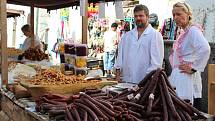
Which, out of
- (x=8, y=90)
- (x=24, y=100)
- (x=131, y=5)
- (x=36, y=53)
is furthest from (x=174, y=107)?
(x=131, y=5)

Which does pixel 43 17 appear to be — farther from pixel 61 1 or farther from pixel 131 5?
pixel 61 1

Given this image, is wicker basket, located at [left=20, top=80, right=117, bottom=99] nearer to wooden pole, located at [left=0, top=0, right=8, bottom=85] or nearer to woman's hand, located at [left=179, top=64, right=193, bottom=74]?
wooden pole, located at [left=0, top=0, right=8, bottom=85]

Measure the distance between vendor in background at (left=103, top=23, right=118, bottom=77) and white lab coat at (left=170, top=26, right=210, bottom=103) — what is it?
8144 millimetres

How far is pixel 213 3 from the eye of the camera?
6676 millimetres

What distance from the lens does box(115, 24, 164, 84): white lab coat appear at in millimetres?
4277

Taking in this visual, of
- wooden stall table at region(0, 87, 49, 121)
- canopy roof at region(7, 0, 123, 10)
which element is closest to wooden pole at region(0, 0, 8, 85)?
wooden stall table at region(0, 87, 49, 121)

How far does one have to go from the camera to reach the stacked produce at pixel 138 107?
2258 millimetres

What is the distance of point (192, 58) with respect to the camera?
4.15m

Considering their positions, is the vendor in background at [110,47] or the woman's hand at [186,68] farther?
the vendor in background at [110,47]

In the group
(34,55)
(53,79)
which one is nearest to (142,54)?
(53,79)

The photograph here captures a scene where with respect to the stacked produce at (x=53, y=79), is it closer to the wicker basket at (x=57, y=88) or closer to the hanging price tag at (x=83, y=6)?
the wicker basket at (x=57, y=88)

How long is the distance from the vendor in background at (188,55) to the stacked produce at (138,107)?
5.57 feet

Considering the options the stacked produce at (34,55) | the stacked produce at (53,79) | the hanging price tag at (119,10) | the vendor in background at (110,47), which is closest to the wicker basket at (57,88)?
the stacked produce at (53,79)

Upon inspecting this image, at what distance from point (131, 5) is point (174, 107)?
9816 millimetres
